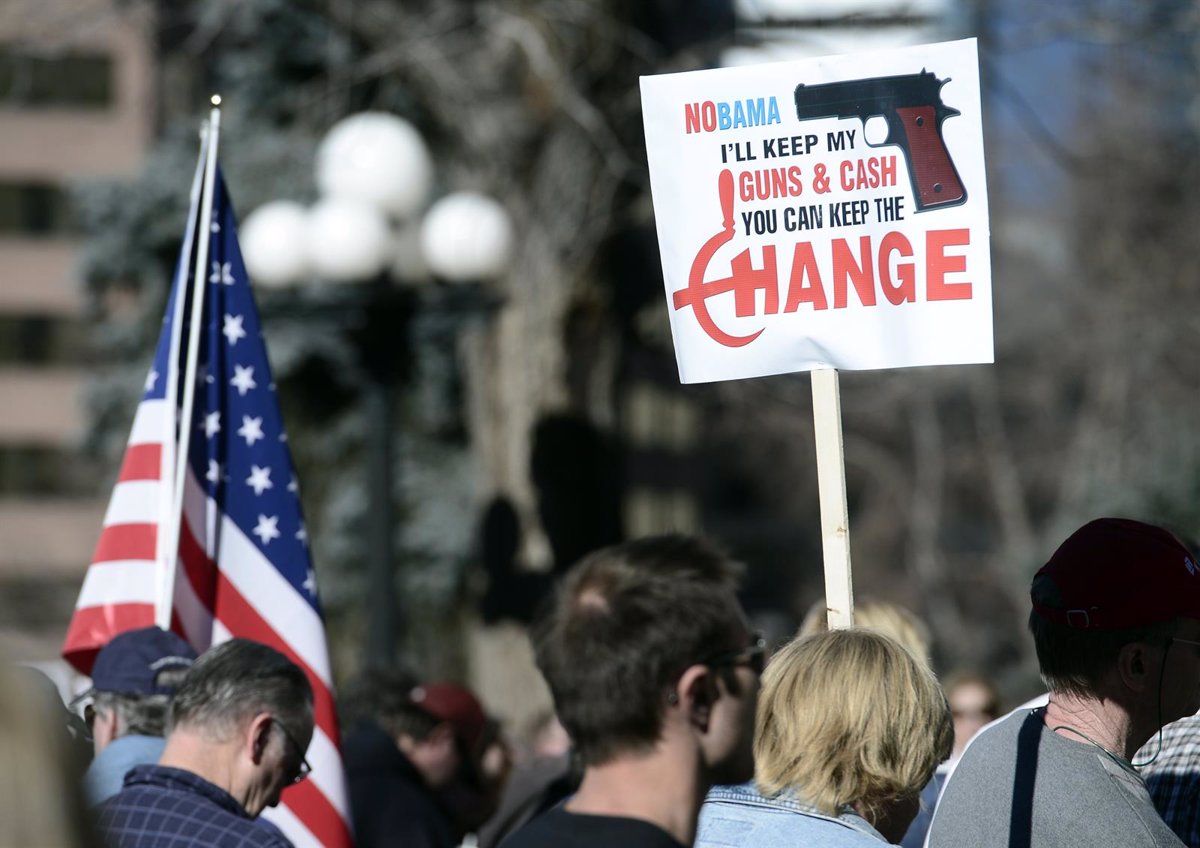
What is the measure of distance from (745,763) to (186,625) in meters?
2.85

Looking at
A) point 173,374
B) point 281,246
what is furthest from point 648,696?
point 281,246

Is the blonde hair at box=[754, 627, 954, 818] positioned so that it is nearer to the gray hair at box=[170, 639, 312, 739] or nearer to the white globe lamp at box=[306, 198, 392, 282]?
the gray hair at box=[170, 639, 312, 739]

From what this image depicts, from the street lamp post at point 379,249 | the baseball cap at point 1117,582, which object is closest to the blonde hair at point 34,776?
the baseball cap at point 1117,582

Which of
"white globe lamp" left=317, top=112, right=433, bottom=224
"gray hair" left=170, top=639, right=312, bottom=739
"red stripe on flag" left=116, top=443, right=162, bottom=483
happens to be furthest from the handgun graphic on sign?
"white globe lamp" left=317, top=112, right=433, bottom=224

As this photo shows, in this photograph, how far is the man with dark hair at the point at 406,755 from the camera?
600 cm

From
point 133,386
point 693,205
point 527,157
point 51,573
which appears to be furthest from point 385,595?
point 51,573

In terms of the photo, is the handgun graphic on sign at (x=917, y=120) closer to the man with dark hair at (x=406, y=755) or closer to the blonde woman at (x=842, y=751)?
the blonde woman at (x=842, y=751)

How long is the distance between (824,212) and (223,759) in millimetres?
1783

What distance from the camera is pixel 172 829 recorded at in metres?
3.58

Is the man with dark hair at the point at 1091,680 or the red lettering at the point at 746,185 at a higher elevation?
the red lettering at the point at 746,185

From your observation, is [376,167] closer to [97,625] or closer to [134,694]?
[97,625]

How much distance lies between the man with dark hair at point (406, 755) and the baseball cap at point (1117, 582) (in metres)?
3.06

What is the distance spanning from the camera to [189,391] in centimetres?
553

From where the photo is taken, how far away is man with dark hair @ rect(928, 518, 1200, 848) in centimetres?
322
